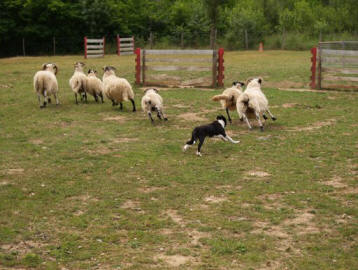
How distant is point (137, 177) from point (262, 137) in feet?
12.5

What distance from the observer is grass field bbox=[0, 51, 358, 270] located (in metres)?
5.93

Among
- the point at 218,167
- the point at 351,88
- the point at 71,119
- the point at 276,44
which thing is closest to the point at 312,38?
the point at 276,44

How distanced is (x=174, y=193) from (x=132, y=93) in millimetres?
7084

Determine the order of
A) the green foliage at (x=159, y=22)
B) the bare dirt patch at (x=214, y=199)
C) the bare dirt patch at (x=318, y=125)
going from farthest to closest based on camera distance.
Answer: the green foliage at (x=159, y=22)
the bare dirt patch at (x=318, y=125)
the bare dirt patch at (x=214, y=199)

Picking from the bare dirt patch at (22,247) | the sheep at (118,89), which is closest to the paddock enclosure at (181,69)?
the sheep at (118,89)

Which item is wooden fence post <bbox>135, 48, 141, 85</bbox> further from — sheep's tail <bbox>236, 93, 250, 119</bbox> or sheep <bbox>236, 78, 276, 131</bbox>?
sheep's tail <bbox>236, 93, 250, 119</bbox>

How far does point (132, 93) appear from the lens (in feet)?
48.0

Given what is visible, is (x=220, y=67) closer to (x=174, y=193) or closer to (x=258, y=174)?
(x=258, y=174)

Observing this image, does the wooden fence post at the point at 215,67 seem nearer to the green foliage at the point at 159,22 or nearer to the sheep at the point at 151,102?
the sheep at the point at 151,102

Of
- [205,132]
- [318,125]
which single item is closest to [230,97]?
[318,125]

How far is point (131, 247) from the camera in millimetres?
6094

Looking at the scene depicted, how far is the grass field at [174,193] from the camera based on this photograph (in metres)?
5.93

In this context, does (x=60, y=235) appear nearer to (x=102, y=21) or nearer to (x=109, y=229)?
(x=109, y=229)

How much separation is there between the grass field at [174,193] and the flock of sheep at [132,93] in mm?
540
